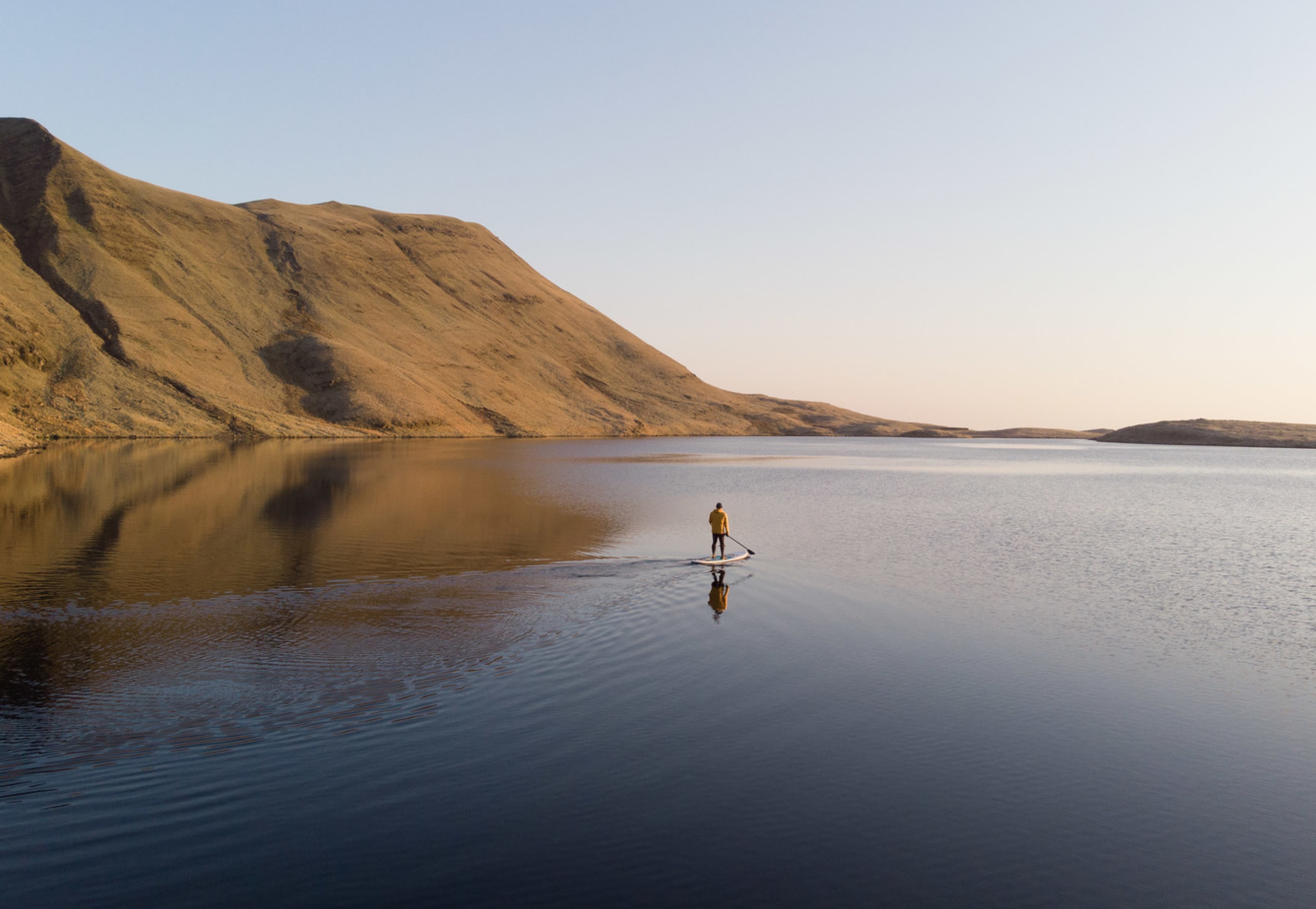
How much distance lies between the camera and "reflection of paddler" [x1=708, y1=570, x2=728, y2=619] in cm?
1908

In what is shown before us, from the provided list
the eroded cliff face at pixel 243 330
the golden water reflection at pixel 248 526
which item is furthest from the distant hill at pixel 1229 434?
the golden water reflection at pixel 248 526

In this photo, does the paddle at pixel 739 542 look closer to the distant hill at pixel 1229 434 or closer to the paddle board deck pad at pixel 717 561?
the paddle board deck pad at pixel 717 561

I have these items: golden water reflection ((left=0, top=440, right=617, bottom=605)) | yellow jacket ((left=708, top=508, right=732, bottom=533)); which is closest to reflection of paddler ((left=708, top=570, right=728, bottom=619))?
yellow jacket ((left=708, top=508, right=732, bottom=533))

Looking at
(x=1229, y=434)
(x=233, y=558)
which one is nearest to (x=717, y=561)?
(x=233, y=558)

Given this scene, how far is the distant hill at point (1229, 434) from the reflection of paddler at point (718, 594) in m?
182

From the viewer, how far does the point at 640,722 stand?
11.4 metres

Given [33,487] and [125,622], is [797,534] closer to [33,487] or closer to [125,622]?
[125,622]

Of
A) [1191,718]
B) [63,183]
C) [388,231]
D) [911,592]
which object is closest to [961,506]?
[911,592]

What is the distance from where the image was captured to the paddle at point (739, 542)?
85.4 ft

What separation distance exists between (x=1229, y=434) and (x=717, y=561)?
18443 centimetres

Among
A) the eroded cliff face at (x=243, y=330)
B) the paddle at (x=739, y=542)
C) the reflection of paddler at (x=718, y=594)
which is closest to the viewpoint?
the reflection of paddler at (x=718, y=594)

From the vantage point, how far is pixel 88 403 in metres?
90.4

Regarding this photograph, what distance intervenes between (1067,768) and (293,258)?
169114 mm

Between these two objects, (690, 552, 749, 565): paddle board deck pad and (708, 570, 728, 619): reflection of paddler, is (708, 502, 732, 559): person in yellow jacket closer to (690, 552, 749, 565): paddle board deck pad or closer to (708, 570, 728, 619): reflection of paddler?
(690, 552, 749, 565): paddle board deck pad
